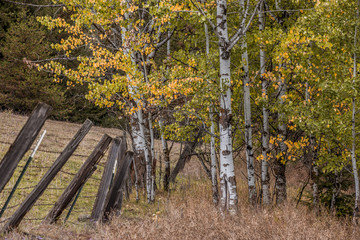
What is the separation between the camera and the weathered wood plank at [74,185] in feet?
20.7

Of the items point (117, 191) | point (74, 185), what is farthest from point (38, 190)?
point (117, 191)

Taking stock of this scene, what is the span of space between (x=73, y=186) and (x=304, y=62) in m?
6.46

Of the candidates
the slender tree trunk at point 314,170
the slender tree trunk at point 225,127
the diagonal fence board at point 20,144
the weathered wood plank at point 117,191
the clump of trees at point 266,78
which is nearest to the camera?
the diagonal fence board at point 20,144

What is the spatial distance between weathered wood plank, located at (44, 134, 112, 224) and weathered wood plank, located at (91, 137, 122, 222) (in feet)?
1.41

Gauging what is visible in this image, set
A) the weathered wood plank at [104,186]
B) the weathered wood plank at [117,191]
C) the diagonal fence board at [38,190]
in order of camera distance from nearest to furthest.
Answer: the diagonal fence board at [38,190] < the weathered wood plank at [104,186] < the weathered wood plank at [117,191]

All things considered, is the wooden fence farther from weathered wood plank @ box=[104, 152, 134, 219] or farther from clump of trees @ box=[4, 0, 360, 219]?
clump of trees @ box=[4, 0, 360, 219]

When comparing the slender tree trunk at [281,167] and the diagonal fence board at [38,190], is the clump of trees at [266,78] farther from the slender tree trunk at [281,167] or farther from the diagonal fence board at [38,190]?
the diagonal fence board at [38,190]

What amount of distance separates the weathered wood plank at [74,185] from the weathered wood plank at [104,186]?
43cm

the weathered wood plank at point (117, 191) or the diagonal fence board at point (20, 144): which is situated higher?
the diagonal fence board at point (20, 144)

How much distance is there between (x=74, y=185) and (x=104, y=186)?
83cm

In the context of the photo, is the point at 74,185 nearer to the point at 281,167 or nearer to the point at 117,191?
the point at 117,191

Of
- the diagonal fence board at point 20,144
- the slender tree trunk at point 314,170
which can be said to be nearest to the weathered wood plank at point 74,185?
the diagonal fence board at point 20,144

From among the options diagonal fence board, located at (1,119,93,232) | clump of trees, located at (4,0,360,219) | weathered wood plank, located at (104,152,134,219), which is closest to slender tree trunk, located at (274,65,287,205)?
clump of trees, located at (4,0,360,219)

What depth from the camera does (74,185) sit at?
252 inches
